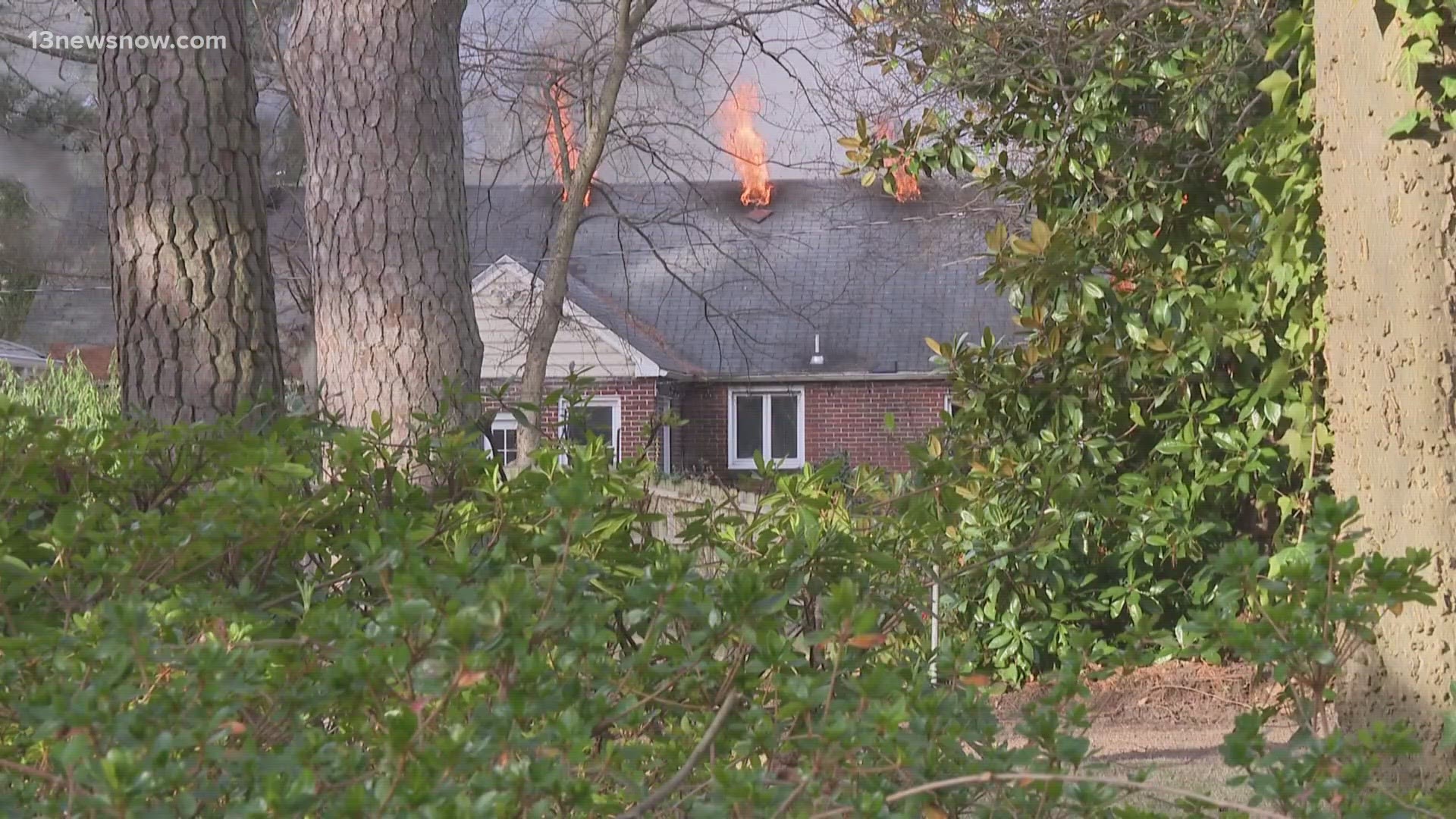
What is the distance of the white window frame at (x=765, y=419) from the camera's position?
90.6 ft

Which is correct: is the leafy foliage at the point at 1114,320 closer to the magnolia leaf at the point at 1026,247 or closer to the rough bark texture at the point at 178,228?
the magnolia leaf at the point at 1026,247

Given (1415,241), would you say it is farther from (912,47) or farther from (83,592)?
(912,47)

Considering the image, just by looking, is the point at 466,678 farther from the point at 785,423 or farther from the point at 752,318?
the point at 752,318

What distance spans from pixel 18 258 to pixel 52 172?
163cm

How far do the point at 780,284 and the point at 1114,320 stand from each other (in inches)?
863

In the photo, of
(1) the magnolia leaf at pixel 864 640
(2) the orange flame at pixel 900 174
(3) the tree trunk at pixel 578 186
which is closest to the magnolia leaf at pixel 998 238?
(2) the orange flame at pixel 900 174

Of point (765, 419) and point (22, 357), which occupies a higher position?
point (22, 357)

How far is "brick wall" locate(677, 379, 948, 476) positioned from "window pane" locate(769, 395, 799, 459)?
28 centimetres

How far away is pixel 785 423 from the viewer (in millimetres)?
28000

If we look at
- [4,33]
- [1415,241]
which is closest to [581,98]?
[4,33]

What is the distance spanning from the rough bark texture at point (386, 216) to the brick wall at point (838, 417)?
68.5ft

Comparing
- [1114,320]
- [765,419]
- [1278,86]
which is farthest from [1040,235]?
[765,419]

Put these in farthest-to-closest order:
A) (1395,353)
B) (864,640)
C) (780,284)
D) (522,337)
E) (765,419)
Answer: (780,284), (765,419), (522,337), (1395,353), (864,640)

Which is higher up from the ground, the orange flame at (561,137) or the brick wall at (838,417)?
the orange flame at (561,137)
